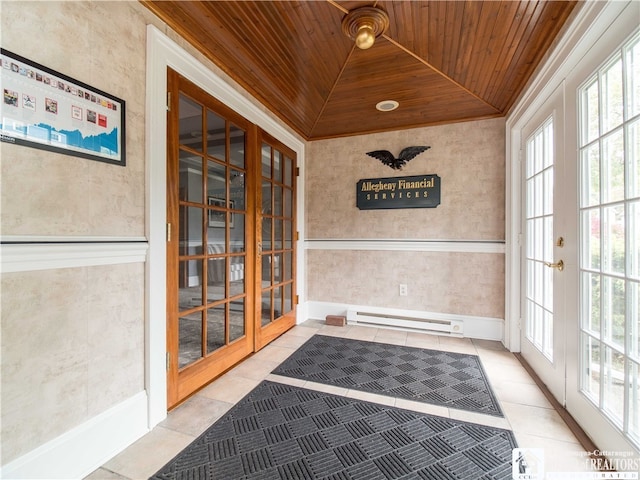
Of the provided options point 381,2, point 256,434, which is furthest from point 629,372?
point 381,2

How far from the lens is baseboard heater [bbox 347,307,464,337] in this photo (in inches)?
115

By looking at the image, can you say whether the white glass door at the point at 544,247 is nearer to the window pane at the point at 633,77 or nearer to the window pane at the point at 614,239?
the window pane at the point at 614,239

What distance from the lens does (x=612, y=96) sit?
1304 mm

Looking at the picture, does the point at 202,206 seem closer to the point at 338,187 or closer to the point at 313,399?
the point at 313,399

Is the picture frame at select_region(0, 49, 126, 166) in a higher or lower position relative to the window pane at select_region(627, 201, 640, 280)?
higher

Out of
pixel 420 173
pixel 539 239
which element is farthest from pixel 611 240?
pixel 420 173

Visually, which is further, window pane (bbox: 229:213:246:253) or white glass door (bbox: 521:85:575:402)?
window pane (bbox: 229:213:246:253)

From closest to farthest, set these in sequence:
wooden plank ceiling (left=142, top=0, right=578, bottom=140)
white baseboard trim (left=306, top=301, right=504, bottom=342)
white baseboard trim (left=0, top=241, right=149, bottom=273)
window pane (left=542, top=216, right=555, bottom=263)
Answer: white baseboard trim (left=0, top=241, right=149, bottom=273) → wooden plank ceiling (left=142, top=0, right=578, bottom=140) → window pane (left=542, top=216, right=555, bottom=263) → white baseboard trim (left=306, top=301, right=504, bottom=342)

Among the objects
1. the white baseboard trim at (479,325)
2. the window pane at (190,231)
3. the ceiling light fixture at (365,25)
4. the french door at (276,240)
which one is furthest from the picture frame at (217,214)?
the white baseboard trim at (479,325)

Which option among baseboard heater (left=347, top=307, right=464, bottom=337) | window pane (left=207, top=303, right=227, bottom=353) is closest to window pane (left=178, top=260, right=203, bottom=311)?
window pane (left=207, top=303, right=227, bottom=353)

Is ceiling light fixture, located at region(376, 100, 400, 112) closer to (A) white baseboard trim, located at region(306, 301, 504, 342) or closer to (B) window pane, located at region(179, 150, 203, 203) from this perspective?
(B) window pane, located at region(179, 150, 203, 203)

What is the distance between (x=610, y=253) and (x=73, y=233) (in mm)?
2501

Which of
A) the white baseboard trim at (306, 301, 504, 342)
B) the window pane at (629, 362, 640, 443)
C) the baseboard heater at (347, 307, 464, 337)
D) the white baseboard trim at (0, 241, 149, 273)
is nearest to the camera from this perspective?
the white baseboard trim at (0, 241, 149, 273)

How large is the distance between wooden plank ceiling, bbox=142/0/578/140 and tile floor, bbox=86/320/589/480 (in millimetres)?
2301
